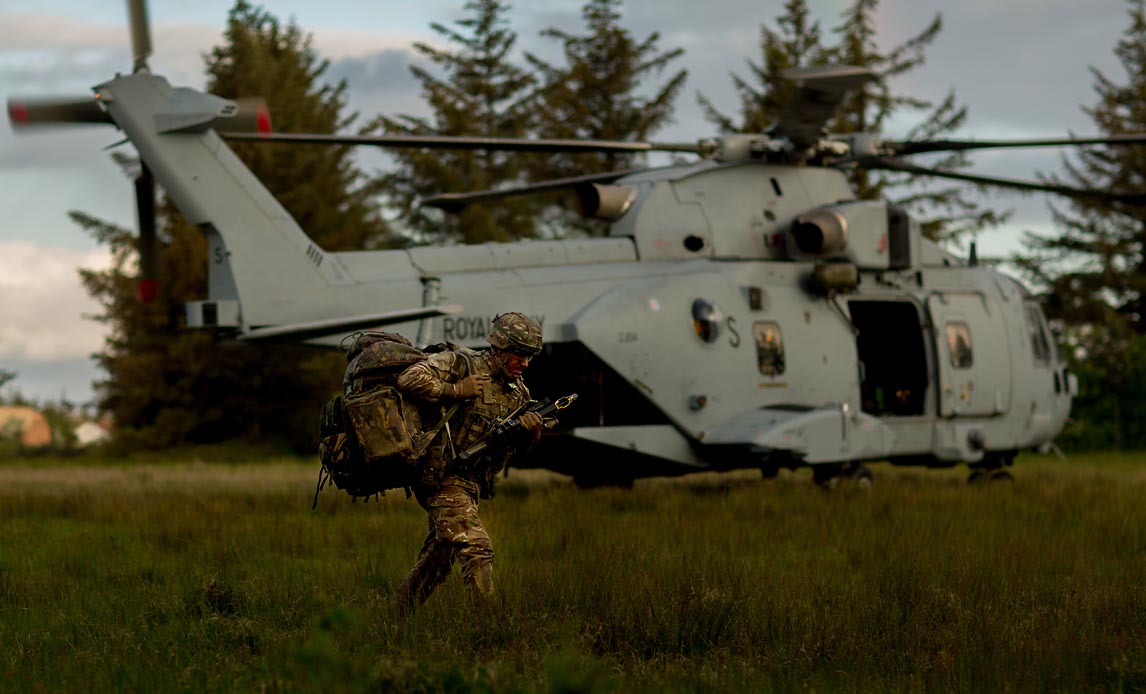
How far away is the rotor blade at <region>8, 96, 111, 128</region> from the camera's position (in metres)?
11.2

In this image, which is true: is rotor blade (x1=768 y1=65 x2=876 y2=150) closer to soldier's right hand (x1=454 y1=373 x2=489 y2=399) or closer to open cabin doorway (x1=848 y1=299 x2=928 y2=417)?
open cabin doorway (x1=848 y1=299 x2=928 y2=417)

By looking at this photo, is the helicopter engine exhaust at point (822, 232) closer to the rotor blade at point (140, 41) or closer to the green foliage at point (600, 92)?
the rotor blade at point (140, 41)

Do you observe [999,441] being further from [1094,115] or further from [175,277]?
[1094,115]

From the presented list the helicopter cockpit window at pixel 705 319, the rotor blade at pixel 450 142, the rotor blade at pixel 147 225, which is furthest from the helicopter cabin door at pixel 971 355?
the rotor blade at pixel 147 225

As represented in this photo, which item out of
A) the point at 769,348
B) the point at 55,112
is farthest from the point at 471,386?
the point at 769,348

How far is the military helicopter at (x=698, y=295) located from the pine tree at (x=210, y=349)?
1569cm

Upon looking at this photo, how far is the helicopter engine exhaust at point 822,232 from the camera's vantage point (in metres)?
14.8

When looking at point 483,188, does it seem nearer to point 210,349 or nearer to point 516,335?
point 210,349

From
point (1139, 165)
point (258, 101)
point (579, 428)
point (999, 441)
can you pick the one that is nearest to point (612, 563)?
point (579, 428)

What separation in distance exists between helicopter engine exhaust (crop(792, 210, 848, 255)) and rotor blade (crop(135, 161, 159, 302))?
720 centimetres

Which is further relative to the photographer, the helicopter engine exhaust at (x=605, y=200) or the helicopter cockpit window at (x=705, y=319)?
the helicopter engine exhaust at (x=605, y=200)

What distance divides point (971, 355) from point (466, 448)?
10720 mm

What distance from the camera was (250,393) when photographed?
29656 millimetres

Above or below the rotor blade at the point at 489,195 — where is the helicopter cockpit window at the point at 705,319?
below
